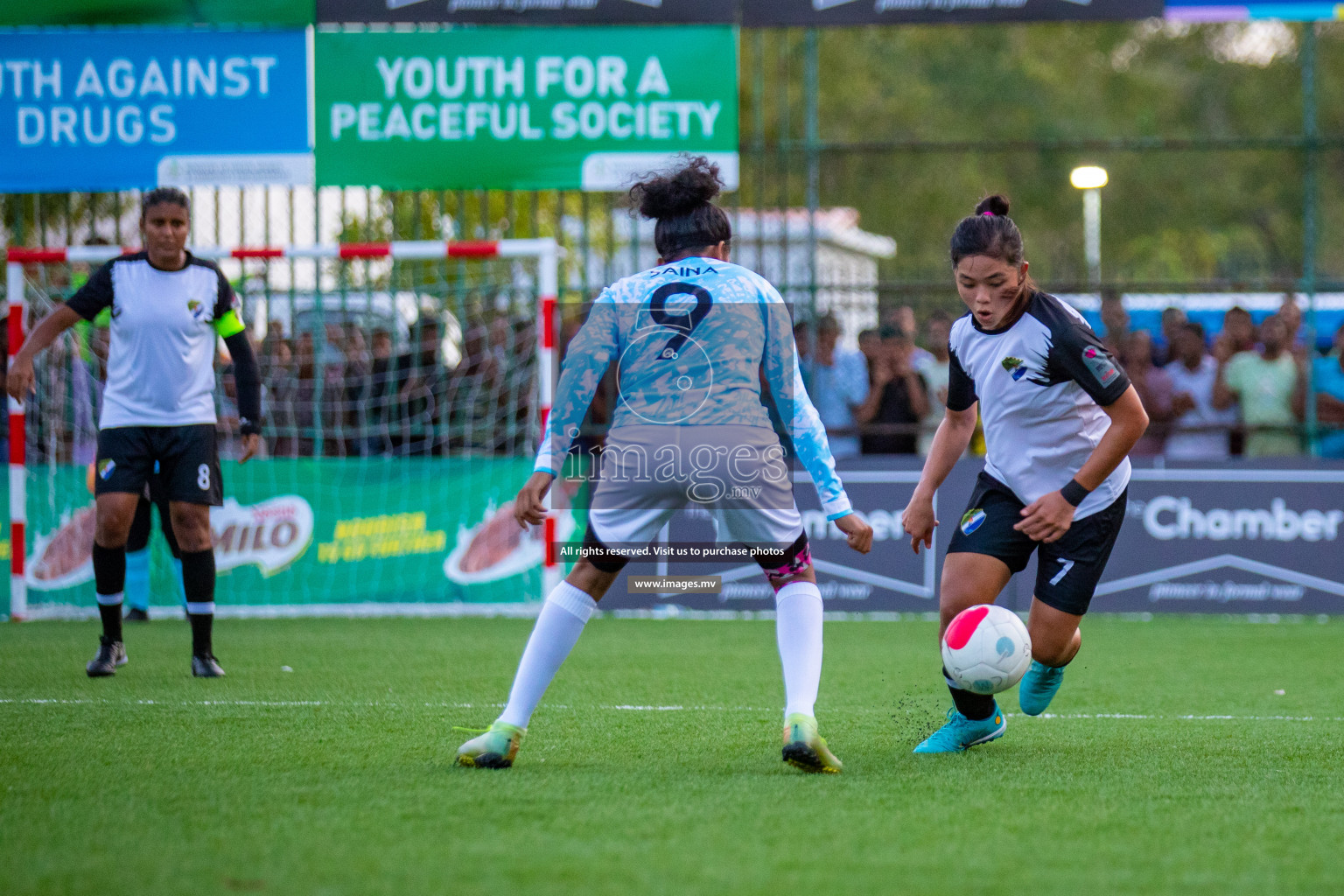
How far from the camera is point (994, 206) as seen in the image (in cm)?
489

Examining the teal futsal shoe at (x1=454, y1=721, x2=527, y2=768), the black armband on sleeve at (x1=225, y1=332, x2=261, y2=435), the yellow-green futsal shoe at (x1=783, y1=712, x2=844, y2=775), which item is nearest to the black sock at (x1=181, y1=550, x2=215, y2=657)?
the black armband on sleeve at (x1=225, y1=332, x2=261, y2=435)

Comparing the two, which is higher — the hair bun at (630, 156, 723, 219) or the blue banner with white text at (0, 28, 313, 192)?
the blue banner with white text at (0, 28, 313, 192)

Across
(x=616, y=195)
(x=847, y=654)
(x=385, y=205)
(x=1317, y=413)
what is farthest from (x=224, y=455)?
(x=1317, y=413)

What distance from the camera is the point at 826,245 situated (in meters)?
15.9

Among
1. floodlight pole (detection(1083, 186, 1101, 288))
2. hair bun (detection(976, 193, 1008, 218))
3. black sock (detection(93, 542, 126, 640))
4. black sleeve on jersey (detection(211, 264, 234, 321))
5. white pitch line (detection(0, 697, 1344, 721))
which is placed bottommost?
white pitch line (detection(0, 697, 1344, 721))

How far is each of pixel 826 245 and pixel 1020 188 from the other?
21.7 metres

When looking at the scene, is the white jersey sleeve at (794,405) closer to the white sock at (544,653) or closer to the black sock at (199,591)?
the white sock at (544,653)

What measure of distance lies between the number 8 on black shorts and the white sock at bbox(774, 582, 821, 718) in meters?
3.34

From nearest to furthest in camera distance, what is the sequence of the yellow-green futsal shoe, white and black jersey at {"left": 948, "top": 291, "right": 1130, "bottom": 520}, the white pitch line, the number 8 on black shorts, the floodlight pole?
the yellow-green futsal shoe < white and black jersey at {"left": 948, "top": 291, "right": 1130, "bottom": 520} < the white pitch line < the number 8 on black shorts < the floodlight pole

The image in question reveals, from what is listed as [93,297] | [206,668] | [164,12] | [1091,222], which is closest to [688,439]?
[206,668]

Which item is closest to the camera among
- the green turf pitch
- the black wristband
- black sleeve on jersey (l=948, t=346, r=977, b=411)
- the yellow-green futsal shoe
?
the green turf pitch

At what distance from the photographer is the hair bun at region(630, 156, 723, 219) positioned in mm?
4512

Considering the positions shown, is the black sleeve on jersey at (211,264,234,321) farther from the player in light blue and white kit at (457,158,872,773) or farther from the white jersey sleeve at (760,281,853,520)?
the white jersey sleeve at (760,281,853,520)

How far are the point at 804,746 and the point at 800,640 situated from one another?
1.06ft
